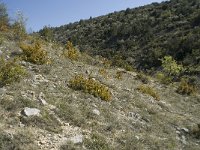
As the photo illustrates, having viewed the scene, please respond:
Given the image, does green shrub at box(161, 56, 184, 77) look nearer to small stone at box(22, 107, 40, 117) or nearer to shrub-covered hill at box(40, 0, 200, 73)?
shrub-covered hill at box(40, 0, 200, 73)

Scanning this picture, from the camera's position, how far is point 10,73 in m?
11.5

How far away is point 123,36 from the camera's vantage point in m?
44.2

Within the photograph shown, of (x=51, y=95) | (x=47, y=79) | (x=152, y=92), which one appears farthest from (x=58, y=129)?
(x=152, y=92)

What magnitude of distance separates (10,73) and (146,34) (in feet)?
105

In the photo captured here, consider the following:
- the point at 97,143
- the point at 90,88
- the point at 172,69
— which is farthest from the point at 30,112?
the point at 172,69

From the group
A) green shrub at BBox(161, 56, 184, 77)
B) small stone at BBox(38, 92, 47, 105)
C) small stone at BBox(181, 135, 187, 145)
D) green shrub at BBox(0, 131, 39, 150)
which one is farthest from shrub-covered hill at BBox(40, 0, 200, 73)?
green shrub at BBox(0, 131, 39, 150)

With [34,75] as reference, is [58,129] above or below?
below

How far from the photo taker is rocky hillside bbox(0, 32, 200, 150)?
9617 millimetres

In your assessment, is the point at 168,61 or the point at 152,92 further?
the point at 168,61

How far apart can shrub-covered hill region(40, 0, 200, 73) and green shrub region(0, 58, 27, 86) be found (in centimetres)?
1731

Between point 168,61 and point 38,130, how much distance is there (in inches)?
741

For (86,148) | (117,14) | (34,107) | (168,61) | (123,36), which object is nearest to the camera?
(86,148)

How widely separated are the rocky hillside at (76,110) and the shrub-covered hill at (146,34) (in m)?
13.5

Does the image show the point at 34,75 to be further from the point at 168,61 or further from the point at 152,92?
the point at 168,61
